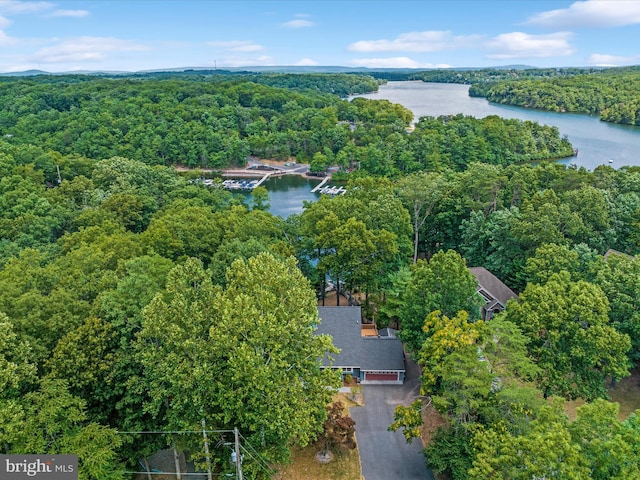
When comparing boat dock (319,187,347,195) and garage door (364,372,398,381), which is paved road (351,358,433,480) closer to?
garage door (364,372,398,381)

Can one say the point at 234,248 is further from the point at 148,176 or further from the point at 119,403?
the point at 148,176

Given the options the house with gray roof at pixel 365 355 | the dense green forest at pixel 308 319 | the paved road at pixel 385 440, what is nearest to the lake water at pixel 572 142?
the dense green forest at pixel 308 319

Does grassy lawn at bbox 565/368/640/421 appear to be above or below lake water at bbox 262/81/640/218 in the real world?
below

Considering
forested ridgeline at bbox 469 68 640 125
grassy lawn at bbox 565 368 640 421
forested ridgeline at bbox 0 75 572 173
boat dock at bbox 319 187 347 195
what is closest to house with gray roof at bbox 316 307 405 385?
grassy lawn at bbox 565 368 640 421

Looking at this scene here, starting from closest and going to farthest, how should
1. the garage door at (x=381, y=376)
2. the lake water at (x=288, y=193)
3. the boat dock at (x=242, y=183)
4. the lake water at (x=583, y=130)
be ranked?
the garage door at (x=381, y=376)
the lake water at (x=288, y=193)
the boat dock at (x=242, y=183)
the lake water at (x=583, y=130)

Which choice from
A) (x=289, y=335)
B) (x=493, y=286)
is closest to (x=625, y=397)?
(x=493, y=286)

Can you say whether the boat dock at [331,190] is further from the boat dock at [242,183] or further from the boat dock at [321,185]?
the boat dock at [242,183]
